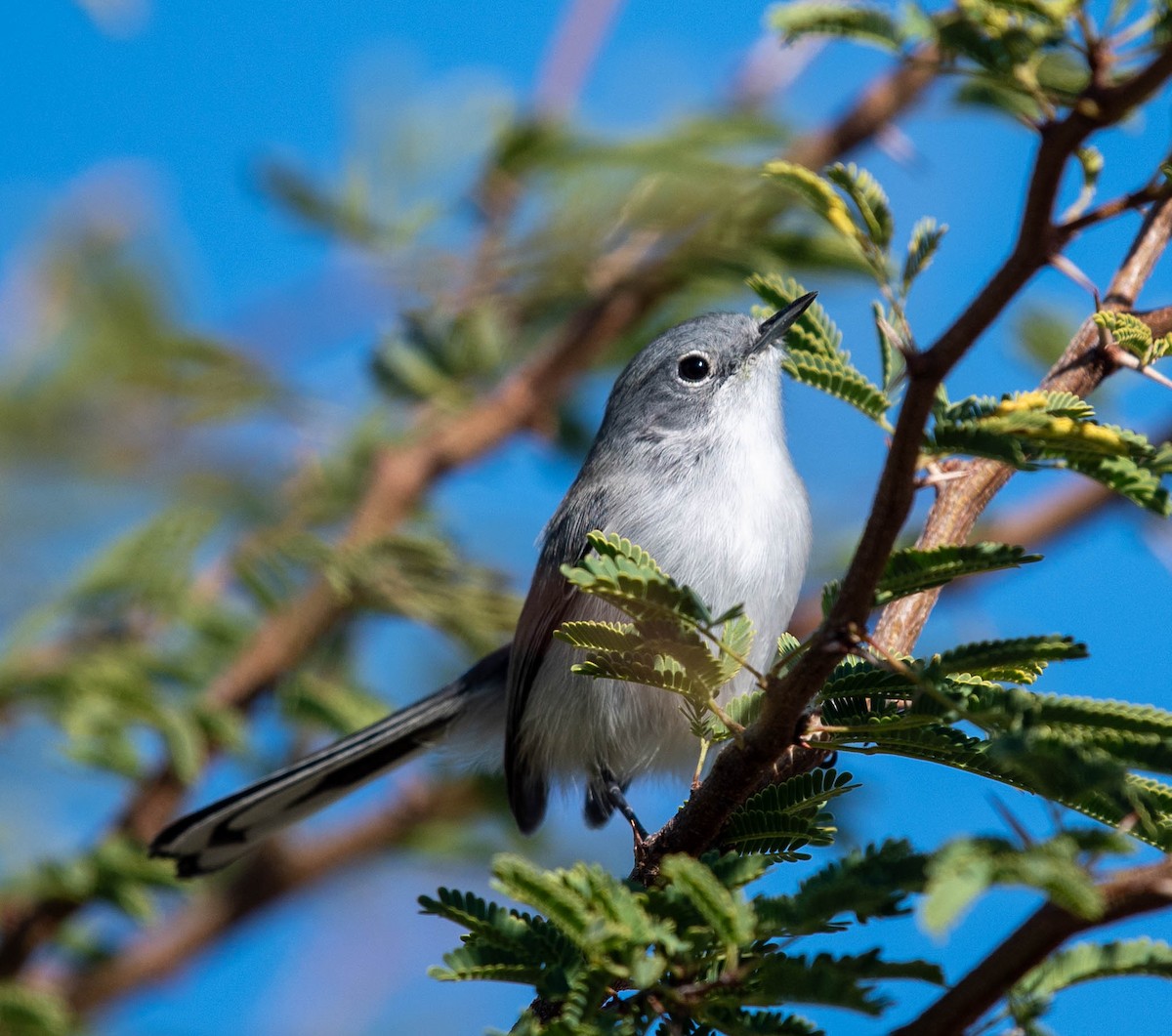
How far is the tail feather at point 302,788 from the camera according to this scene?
3.15m

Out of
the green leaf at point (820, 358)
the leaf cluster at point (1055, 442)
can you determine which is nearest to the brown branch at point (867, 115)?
the green leaf at point (820, 358)

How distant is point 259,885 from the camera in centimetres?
362

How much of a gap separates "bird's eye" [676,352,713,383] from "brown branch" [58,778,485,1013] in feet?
4.51

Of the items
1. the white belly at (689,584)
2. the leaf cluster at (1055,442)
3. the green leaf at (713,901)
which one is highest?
the white belly at (689,584)

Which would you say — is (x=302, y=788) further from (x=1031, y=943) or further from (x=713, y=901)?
(x=1031, y=943)

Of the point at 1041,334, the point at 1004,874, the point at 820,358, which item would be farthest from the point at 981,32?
the point at 1041,334

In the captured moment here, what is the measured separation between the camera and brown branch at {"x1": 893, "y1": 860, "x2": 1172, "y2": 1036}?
1.18m

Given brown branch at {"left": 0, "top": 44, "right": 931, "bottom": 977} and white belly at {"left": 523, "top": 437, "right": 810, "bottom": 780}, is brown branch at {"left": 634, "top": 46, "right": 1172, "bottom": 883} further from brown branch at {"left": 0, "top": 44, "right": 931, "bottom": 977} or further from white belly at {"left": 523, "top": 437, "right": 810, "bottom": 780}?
brown branch at {"left": 0, "top": 44, "right": 931, "bottom": 977}

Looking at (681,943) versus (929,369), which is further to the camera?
(681,943)

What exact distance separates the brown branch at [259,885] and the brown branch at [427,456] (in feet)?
0.86

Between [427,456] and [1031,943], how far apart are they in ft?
8.96

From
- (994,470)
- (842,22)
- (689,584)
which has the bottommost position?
(994,470)

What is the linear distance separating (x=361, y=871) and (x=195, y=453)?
1476 mm

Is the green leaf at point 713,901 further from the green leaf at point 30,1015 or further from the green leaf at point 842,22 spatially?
the green leaf at point 30,1015
